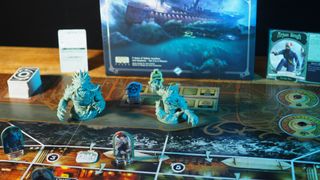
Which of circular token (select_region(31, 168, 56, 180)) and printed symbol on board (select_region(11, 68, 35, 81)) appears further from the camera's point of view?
printed symbol on board (select_region(11, 68, 35, 81))

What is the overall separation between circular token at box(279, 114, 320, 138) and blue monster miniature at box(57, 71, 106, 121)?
1.85ft

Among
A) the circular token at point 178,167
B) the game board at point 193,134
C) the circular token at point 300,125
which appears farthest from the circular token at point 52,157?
the circular token at point 300,125

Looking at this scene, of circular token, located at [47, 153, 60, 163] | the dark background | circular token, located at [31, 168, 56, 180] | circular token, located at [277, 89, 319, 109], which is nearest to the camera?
circular token, located at [31, 168, 56, 180]

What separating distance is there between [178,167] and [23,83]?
648 millimetres

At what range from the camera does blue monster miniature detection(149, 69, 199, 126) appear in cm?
194

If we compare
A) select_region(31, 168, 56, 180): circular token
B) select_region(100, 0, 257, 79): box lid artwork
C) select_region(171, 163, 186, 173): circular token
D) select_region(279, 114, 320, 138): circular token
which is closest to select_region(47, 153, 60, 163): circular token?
select_region(31, 168, 56, 180): circular token

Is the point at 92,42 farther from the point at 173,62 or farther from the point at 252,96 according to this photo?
the point at 252,96

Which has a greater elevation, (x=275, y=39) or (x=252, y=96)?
(x=275, y=39)

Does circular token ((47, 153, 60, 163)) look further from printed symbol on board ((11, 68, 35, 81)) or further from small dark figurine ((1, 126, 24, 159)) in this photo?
printed symbol on board ((11, 68, 35, 81))

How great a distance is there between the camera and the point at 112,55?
2.20m

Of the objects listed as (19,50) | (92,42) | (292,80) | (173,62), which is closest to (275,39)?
(292,80)

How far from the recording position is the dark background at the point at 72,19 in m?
2.35

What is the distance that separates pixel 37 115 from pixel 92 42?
58 centimetres

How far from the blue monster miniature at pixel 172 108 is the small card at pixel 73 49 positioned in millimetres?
365
